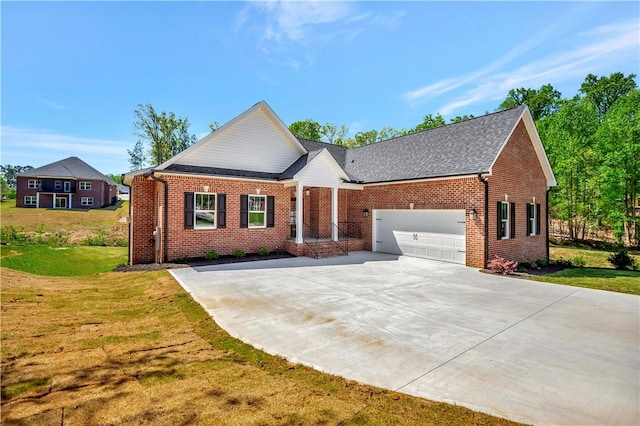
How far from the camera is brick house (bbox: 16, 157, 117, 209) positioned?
42.5 m

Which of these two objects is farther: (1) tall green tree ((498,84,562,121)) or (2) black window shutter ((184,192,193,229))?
(1) tall green tree ((498,84,562,121))

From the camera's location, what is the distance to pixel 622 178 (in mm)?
23781

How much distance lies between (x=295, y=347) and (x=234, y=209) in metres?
9.68

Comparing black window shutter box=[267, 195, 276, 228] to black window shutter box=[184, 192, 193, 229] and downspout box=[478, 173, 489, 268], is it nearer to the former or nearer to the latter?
black window shutter box=[184, 192, 193, 229]

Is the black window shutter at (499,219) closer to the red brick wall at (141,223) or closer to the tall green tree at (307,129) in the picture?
the red brick wall at (141,223)

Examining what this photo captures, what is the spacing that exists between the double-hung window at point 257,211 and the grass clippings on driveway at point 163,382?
320 inches

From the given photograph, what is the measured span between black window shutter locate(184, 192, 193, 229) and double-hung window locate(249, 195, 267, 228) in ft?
→ 8.69

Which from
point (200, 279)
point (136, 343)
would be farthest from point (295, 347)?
point (200, 279)

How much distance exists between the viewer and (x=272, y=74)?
1812 cm

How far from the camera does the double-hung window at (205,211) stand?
12.6 metres

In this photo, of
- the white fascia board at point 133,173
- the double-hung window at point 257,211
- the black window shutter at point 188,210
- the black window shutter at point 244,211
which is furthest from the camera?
the double-hung window at point 257,211

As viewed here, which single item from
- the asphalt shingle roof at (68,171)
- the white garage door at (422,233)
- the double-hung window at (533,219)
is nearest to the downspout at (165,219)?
the white garage door at (422,233)

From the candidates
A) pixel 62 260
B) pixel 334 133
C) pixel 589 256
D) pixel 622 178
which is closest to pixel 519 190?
pixel 589 256

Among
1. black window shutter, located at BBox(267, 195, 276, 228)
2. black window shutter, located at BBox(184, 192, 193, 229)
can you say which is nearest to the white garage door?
black window shutter, located at BBox(267, 195, 276, 228)
